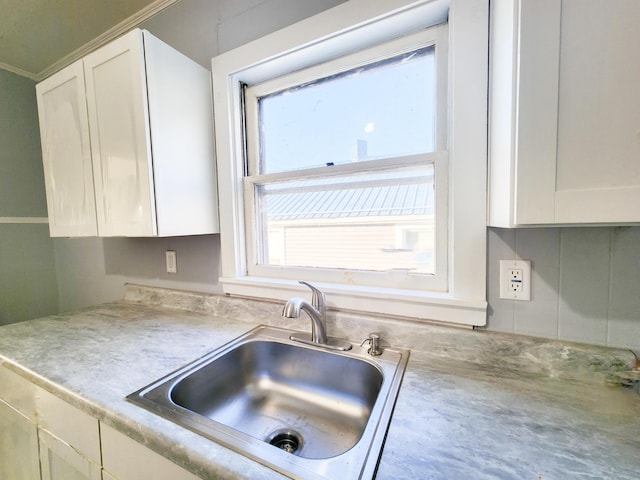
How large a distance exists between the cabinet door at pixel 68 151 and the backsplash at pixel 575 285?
1722 mm

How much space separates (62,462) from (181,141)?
1.16 metres

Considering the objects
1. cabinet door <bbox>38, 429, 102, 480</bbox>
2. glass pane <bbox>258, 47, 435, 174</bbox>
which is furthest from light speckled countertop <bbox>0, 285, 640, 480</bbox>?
glass pane <bbox>258, 47, 435, 174</bbox>

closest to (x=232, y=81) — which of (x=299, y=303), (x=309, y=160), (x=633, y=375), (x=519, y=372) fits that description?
(x=309, y=160)

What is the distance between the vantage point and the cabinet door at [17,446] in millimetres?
856

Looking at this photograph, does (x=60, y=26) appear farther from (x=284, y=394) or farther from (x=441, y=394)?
(x=441, y=394)

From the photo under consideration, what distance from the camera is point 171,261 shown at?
4.75 feet

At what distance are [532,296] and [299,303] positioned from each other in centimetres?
70

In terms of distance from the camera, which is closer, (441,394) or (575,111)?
(575,111)

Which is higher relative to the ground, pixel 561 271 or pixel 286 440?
pixel 561 271

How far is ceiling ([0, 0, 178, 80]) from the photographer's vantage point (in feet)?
→ 4.57

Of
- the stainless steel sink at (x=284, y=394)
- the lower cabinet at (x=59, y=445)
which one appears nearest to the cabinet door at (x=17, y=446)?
the lower cabinet at (x=59, y=445)

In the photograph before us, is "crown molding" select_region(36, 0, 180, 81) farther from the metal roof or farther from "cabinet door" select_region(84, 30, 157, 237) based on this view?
the metal roof

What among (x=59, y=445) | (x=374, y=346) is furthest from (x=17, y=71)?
(x=374, y=346)

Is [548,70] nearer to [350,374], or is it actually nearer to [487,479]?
[487,479]
